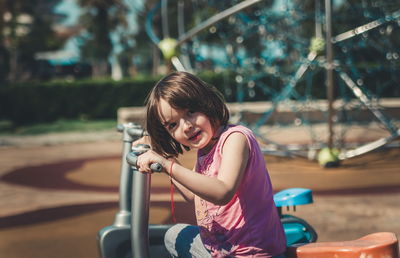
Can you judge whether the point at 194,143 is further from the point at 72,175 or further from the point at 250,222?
the point at 72,175

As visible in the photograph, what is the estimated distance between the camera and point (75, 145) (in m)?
9.04

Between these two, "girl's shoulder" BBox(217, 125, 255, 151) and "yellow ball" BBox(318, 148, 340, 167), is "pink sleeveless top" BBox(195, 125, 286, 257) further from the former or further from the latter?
"yellow ball" BBox(318, 148, 340, 167)

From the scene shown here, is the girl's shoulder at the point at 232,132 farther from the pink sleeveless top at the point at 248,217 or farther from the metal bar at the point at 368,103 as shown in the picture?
the metal bar at the point at 368,103

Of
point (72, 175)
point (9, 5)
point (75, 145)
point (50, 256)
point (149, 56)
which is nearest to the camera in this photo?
point (50, 256)

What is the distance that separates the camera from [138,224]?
70.3 inches

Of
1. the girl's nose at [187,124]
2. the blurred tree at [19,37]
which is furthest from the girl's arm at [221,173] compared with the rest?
the blurred tree at [19,37]

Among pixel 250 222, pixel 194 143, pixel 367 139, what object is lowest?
pixel 367 139

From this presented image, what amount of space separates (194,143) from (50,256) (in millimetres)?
1936

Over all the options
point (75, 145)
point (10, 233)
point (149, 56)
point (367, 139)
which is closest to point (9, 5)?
point (75, 145)

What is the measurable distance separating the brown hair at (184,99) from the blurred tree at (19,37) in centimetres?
1634

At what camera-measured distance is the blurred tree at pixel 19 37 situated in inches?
729

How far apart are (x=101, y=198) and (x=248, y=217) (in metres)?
3.40

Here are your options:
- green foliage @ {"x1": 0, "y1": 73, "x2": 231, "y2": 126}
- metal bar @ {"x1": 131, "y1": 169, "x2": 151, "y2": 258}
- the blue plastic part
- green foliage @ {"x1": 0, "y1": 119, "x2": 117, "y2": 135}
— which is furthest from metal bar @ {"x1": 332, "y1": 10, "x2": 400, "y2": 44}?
green foliage @ {"x1": 0, "y1": 73, "x2": 231, "y2": 126}

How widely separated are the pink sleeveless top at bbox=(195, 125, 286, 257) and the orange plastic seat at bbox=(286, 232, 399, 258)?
86 mm
